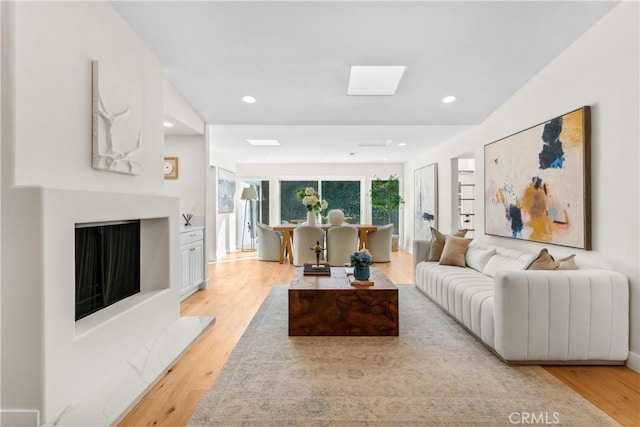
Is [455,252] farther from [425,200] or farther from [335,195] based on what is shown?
[335,195]

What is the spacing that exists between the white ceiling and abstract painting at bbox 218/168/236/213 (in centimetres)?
310

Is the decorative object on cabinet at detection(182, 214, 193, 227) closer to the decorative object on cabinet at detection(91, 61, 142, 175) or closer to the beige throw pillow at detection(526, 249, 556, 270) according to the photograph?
the decorative object on cabinet at detection(91, 61, 142, 175)

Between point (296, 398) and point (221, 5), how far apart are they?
2604mm

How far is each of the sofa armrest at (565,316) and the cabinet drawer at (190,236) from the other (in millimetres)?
3237

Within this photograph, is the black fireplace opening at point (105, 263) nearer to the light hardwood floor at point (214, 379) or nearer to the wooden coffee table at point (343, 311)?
the light hardwood floor at point (214, 379)

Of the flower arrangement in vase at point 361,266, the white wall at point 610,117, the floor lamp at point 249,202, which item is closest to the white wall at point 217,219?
the floor lamp at point 249,202

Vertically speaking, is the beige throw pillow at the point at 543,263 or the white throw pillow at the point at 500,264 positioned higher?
the beige throw pillow at the point at 543,263

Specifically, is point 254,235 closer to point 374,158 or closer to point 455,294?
point 374,158

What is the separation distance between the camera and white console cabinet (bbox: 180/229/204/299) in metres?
3.86

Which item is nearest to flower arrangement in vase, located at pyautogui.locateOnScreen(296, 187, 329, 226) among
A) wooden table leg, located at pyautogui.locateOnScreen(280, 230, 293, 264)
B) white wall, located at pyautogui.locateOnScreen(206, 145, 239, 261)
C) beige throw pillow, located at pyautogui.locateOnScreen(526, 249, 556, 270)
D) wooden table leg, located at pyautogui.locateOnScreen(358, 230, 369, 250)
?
wooden table leg, located at pyautogui.locateOnScreen(280, 230, 293, 264)

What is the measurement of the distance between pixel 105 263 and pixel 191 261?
1667 mm

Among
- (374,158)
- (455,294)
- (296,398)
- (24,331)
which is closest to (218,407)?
(296,398)

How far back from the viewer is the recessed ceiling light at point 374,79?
3150mm

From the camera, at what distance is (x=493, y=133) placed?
13.5 feet
